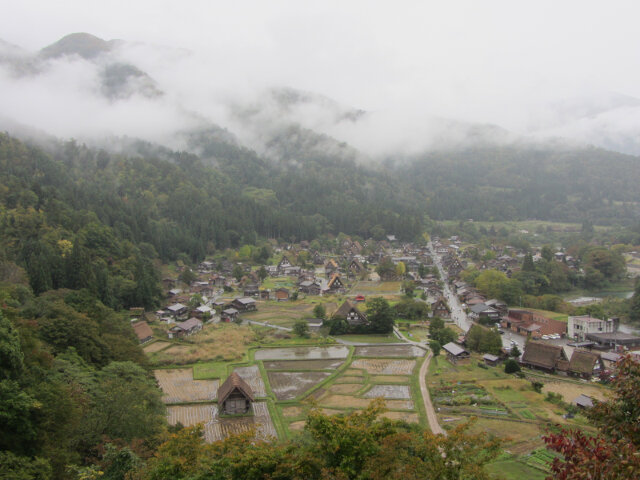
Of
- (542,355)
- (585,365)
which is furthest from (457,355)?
(585,365)

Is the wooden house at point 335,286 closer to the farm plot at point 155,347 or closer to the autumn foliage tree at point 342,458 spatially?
the farm plot at point 155,347

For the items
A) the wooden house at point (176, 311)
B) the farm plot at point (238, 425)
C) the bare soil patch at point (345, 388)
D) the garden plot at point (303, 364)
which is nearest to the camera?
the farm plot at point (238, 425)

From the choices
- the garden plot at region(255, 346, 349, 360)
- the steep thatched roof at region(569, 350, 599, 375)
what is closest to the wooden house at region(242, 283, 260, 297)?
the garden plot at region(255, 346, 349, 360)

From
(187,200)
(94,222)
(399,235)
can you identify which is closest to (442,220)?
(399,235)

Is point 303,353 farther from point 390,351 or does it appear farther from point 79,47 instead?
point 79,47

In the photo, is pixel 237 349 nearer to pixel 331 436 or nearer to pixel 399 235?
pixel 331 436

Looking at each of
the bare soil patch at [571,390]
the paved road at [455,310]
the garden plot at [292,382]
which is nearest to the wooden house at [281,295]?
the paved road at [455,310]

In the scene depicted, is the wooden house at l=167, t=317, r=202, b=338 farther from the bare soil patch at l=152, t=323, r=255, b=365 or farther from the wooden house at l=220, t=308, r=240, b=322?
the wooden house at l=220, t=308, r=240, b=322
